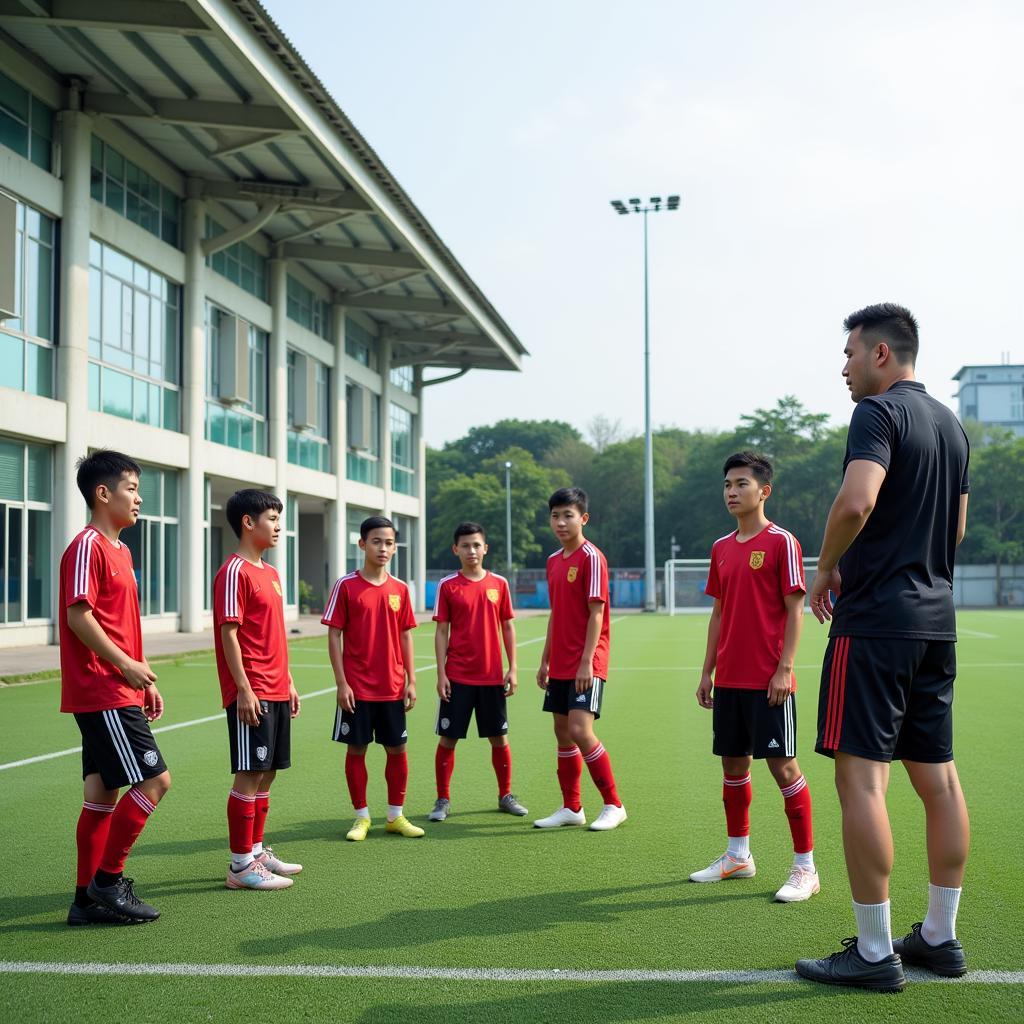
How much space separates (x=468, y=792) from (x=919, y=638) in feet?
14.2

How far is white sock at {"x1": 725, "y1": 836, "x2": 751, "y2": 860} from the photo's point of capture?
525 cm

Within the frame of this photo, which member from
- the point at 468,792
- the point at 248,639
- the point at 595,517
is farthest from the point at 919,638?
the point at 595,517

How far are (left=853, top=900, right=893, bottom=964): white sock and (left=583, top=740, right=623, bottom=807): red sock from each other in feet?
8.66

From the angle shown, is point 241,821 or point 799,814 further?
point 241,821

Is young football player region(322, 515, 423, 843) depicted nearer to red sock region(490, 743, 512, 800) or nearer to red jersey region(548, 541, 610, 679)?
red sock region(490, 743, 512, 800)

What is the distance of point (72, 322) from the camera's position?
769 inches

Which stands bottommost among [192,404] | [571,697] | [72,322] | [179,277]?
[571,697]

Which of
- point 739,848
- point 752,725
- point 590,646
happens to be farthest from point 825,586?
point 590,646

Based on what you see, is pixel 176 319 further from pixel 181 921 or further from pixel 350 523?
pixel 181 921

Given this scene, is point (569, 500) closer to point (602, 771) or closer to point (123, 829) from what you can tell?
point (602, 771)

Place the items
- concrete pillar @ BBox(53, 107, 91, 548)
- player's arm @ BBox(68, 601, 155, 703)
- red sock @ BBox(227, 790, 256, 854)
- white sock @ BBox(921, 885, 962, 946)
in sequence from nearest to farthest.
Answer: white sock @ BBox(921, 885, 962, 946) → player's arm @ BBox(68, 601, 155, 703) → red sock @ BBox(227, 790, 256, 854) → concrete pillar @ BBox(53, 107, 91, 548)

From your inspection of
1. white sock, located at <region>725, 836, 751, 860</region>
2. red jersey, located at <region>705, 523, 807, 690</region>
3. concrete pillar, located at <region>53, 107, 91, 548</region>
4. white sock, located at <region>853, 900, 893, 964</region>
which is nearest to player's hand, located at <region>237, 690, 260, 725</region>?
red jersey, located at <region>705, 523, 807, 690</region>

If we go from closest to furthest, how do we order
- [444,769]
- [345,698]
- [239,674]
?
[239,674]
[345,698]
[444,769]

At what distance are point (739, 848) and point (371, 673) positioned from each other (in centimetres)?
229
